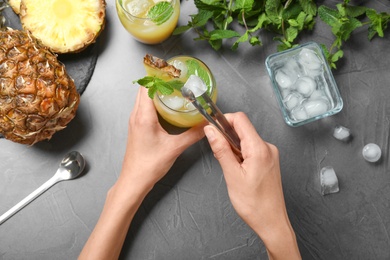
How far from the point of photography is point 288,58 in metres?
1.49

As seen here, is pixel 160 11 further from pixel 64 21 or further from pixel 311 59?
pixel 311 59

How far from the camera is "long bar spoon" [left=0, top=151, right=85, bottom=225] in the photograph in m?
1.49

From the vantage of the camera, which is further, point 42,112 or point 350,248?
point 350,248

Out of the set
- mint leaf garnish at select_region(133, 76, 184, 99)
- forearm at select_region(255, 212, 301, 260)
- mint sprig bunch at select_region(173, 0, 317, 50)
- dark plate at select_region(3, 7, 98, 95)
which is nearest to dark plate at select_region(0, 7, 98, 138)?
dark plate at select_region(3, 7, 98, 95)

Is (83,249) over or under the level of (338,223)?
over

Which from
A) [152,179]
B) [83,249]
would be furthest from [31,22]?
[83,249]

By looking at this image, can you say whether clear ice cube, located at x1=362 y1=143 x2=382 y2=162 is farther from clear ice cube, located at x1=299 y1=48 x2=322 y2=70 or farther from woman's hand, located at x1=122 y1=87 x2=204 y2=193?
woman's hand, located at x1=122 y1=87 x2=204 y2=193

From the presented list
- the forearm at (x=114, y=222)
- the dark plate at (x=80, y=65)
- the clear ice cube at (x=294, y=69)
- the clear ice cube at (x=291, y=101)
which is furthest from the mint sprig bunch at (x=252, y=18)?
the forearm at (x=114, y=222)

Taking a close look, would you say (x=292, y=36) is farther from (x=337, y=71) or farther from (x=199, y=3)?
(x=199, y=3)

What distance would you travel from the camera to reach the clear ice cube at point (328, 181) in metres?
1.49

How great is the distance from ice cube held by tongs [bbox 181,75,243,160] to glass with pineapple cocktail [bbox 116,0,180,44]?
0.96 feet

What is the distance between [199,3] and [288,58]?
12.7 inches

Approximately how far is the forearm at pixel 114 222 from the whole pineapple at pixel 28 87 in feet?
0.95

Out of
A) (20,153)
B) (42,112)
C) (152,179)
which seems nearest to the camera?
(42,112)
